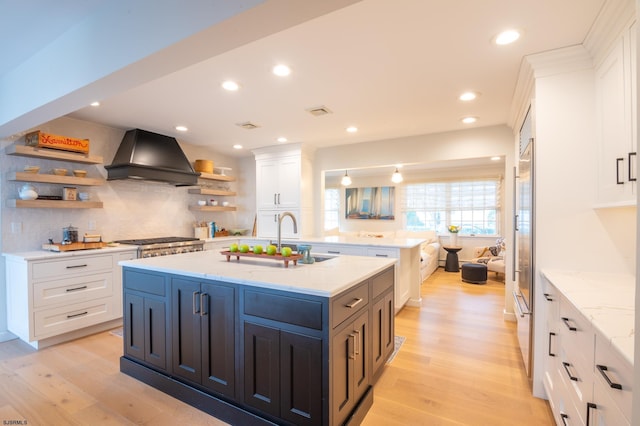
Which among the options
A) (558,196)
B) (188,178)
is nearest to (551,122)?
(558,196)

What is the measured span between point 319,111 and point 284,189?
1.86m

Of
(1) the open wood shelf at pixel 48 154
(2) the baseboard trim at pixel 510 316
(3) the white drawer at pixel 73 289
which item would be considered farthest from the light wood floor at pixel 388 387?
(1) the open wood shelf at pixel 48 154

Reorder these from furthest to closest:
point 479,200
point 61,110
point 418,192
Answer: point 418,192 < point 479,200 < point 61,110

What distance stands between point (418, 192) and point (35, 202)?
713 centimetres

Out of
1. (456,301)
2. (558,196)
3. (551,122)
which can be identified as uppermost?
(551,122)

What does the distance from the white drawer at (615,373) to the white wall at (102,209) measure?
4601 millimetres

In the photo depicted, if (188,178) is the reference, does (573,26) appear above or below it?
above

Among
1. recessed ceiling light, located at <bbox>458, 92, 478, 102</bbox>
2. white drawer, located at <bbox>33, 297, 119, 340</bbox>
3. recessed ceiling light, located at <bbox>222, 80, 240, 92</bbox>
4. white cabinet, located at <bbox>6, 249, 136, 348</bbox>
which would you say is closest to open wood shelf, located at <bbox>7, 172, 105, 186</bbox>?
white cabinet, located at <bbox>6, 249, 136, 348</bbox>

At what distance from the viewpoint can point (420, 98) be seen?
281 centimetres

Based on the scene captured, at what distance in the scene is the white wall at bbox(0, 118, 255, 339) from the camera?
3.03 metres

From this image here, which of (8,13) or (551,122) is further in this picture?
(551,122)

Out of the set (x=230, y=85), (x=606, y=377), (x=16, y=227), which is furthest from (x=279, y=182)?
(x=606, y=377)

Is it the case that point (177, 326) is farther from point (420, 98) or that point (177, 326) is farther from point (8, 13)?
point (420, 98)

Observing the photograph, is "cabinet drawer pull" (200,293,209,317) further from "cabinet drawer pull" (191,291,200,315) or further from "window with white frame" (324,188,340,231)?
"window with white frame" (324,188,340,231)
